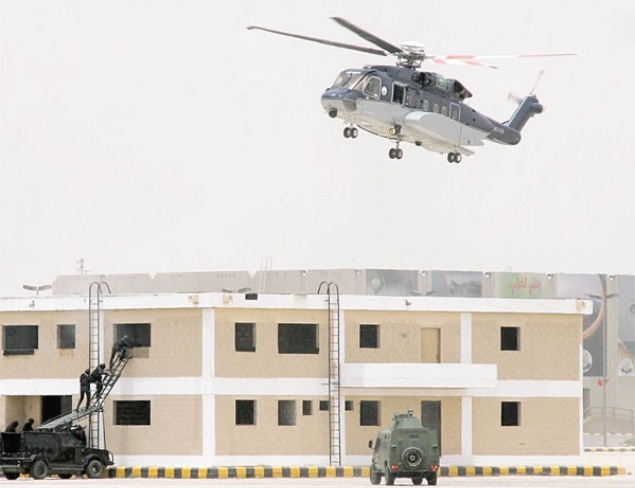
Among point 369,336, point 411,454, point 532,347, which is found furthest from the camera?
point 532,347

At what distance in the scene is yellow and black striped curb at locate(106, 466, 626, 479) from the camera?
5125cm

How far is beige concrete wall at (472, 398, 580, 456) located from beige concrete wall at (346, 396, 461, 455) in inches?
25.9

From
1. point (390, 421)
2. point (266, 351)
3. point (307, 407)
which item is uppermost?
point (266, 351)

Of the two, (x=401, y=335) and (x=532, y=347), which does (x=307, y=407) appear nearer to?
(x=401, y=335)

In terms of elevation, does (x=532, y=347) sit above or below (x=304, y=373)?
Result: above

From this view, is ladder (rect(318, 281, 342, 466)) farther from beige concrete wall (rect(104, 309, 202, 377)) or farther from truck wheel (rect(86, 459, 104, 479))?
truck wheel (rect(86, 459, 104, 479))

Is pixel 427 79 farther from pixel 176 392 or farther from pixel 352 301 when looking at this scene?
pixel 176 392

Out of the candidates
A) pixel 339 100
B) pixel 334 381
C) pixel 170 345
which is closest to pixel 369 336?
pixel 334 381

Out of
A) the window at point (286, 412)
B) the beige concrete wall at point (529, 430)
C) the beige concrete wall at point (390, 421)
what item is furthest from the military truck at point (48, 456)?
the beige concrete wall at point (529, 430)

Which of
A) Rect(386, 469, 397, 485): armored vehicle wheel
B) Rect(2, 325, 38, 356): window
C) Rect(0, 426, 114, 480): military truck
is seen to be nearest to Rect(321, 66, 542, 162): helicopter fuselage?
Rect(2, 325, 38, 356): window

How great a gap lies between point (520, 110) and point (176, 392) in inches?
685

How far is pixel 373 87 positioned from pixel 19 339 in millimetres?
14212

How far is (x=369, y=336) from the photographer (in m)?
55.7

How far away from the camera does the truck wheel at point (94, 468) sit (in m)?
49.9
